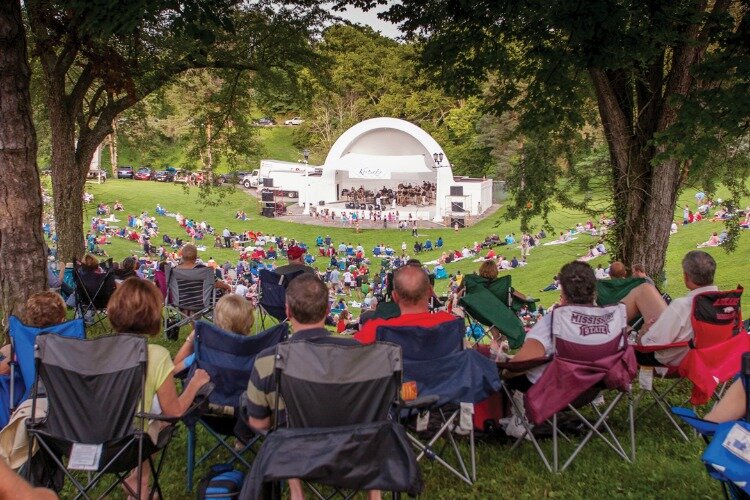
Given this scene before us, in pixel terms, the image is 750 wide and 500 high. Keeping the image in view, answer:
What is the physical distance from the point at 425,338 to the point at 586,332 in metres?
0.95

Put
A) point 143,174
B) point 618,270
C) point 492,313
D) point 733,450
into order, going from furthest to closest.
Result: point 143,174
point 618,270
point 492,313
point 733,450

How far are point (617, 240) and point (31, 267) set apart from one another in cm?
690

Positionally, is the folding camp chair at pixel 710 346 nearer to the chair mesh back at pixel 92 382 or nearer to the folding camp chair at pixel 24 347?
the chair mesh back at pixel 92 382

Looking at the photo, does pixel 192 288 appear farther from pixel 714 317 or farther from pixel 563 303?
pixel 714 317

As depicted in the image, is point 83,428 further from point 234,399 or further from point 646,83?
point 646,83

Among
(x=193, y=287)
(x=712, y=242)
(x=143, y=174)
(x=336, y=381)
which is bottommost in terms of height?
(x=712, y=242)

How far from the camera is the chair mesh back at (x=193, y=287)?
7.96m

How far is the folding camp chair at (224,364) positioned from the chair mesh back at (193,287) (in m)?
4.24

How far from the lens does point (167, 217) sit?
3719 centimetres

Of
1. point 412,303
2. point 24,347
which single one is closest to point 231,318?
point 412,303

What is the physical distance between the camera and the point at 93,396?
10.1ft

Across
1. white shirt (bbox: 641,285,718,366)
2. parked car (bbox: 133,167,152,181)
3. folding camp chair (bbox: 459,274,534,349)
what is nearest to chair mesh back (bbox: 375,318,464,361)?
white shirt (bbox: 641,285,718,366)

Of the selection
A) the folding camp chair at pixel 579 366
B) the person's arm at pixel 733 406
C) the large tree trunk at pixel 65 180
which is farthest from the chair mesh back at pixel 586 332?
the large tree trunk at pixel 65 180

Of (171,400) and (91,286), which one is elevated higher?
(171,400)
